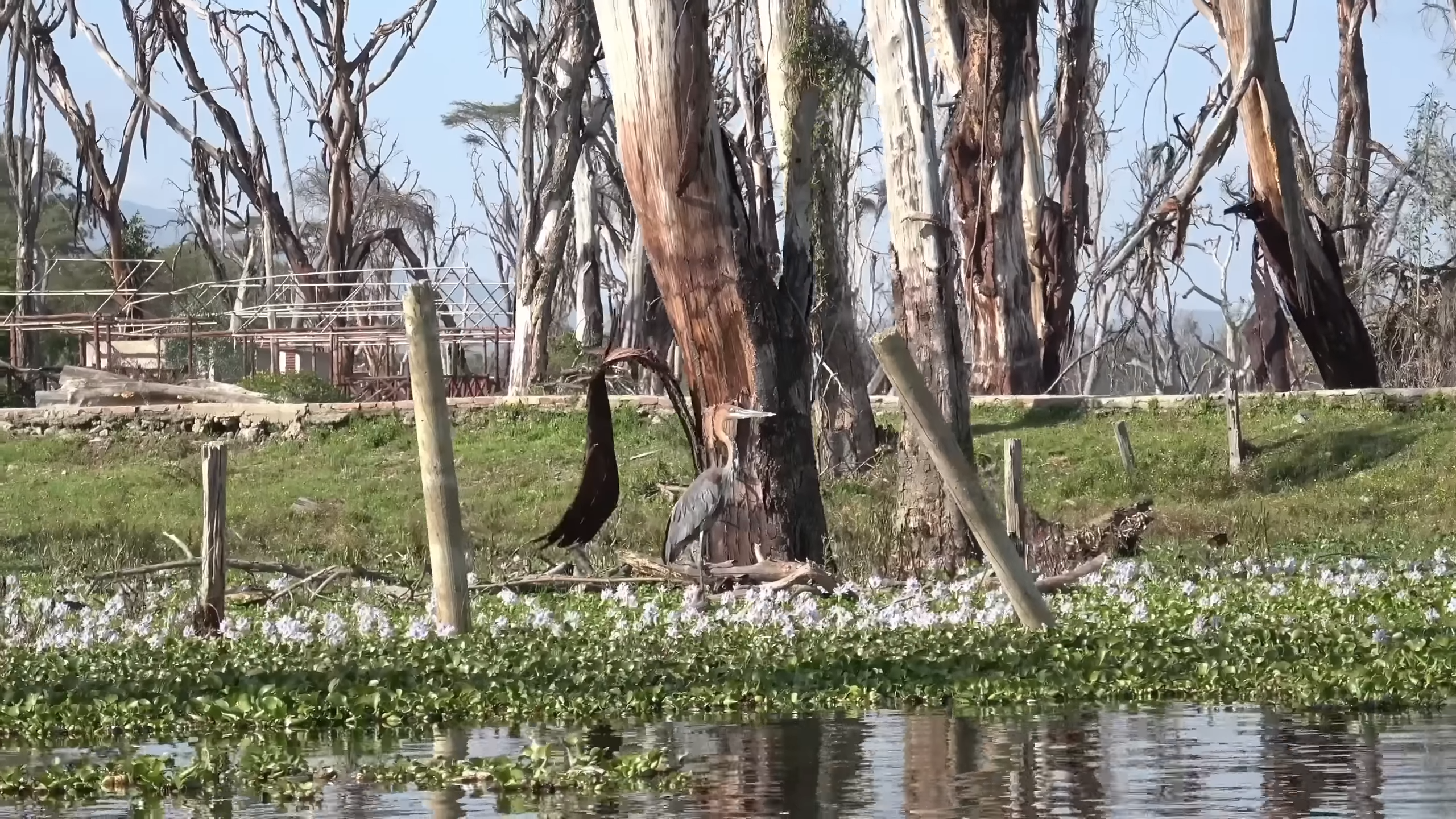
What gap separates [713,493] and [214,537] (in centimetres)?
420

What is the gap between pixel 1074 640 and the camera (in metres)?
9.06

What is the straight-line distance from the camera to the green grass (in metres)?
17.5

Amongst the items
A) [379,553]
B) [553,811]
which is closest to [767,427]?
[379,553]

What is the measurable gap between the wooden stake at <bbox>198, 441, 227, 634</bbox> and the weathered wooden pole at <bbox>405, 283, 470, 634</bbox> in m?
1.37

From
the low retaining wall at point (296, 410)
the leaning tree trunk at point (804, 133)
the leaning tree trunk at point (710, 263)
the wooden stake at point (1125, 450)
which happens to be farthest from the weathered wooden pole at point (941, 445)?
the low retaining wall at point (296, 410)

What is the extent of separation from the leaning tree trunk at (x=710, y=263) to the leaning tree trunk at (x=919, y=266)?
1437 millimetres

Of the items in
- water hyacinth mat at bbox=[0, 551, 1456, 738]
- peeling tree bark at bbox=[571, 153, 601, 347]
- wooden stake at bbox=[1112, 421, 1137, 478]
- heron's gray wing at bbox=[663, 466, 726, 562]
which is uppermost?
peeling tree bark at bbox=[571, 153, 601, 347]

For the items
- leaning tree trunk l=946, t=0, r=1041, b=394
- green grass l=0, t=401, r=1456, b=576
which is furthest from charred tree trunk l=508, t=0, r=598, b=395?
leaning tree trunk l=946, t=0, r=1041, b=394

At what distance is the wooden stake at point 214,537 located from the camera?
10.7 m

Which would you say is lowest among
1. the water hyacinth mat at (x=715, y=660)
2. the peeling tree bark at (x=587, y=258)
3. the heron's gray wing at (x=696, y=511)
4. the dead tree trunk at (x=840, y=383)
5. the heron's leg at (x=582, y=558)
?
the water hyacinth mat at (x=715, y=660)

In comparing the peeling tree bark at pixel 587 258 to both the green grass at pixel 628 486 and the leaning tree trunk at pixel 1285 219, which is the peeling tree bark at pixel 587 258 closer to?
the green grass at pixel 628 486

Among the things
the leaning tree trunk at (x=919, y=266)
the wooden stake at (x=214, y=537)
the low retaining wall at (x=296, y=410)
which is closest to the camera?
the wooden stake at (x=214, y=537)

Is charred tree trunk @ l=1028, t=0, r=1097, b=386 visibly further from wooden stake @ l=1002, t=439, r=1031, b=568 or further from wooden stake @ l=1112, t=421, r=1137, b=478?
wooden stake @ l=1002, t=439, r=1031, b=568

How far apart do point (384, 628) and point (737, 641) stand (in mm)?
1877
